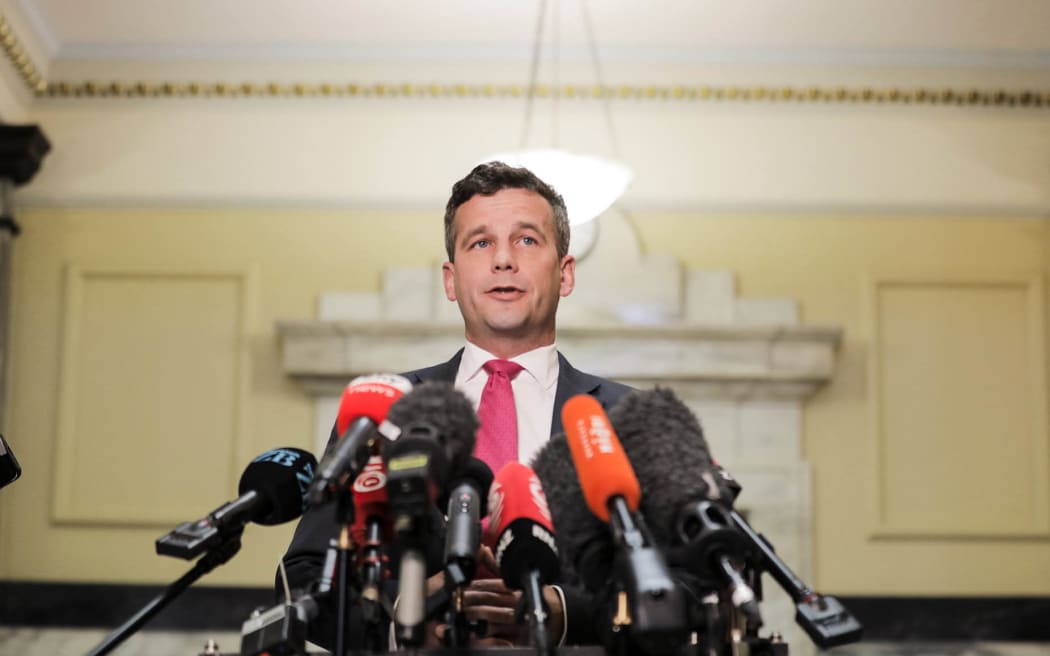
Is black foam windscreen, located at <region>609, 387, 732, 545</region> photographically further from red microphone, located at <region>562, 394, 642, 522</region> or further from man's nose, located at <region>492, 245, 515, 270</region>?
man's nose, located at <region>492, 245, 515, 270</region>

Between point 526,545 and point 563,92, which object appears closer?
point 526,545

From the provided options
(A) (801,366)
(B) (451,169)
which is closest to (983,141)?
(A) (801,366)

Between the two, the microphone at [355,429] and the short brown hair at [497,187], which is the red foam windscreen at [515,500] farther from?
the short brown hair at [497,187]

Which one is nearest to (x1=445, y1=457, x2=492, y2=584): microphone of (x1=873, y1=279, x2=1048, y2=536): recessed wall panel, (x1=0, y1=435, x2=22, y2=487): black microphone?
(x1=0, y1=435, x2=22, y2=487): black microphone

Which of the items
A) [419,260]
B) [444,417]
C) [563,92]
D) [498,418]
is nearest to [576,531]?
[444,417]

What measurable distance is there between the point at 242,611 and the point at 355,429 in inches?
155

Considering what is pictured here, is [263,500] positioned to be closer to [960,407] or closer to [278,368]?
[278,368]

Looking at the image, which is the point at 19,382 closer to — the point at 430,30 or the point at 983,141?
the point at 430,30

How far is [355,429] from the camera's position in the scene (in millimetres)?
1066

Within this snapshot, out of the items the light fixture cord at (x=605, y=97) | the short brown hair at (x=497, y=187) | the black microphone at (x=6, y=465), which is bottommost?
the black microphone at (x=6, y=465)

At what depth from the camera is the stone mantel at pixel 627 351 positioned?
15.4 feet

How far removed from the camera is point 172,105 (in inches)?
198

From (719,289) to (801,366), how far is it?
47 cm

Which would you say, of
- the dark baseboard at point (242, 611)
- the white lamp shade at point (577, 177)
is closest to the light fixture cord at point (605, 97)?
the white lamp shade at point (577, 177)
